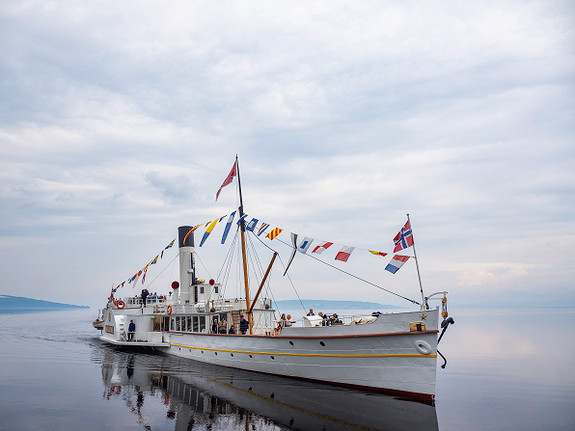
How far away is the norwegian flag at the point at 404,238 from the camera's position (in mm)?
20281

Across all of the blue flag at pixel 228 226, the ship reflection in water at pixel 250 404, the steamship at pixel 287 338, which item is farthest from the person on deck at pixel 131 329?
the blue flag at pixel 228 226

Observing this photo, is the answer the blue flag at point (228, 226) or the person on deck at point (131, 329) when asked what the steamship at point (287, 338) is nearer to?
the person on deck at point (131, 329)

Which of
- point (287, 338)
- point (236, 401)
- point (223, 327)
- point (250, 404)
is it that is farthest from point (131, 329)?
point (250, 404)

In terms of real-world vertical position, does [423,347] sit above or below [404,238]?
below

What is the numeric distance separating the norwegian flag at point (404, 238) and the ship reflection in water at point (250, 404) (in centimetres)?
734

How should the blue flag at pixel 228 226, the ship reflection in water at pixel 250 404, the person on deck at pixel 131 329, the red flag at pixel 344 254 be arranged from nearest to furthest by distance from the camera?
the ship reflection in water at pixel 250 404, the red flag at pixel 344 254, the blue flag at pixel 228 226, the person on deck at pixel 131 329

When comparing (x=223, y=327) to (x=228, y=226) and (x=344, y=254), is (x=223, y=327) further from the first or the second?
(x=344, y=254)

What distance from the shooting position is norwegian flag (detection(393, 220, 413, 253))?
20.3m

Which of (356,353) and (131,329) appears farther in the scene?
(131,329)

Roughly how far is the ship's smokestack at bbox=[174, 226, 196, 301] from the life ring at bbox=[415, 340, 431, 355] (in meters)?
22.1

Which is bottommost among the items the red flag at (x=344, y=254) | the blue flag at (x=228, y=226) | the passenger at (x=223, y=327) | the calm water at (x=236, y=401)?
the calm water at (x=236, y=401)

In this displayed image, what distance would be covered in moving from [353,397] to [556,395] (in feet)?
45.5

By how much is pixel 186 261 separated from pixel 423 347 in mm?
22972

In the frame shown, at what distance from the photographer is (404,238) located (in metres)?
20.4
